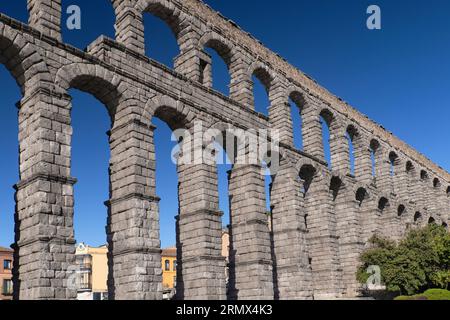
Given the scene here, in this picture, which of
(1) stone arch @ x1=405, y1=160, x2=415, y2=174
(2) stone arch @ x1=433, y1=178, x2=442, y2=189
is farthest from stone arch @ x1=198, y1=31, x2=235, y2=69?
(2) stone arch @ x1=433, y1=178, x2=442, y2=189

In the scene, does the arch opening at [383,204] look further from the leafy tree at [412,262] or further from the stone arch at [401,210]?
the leafy tree at [412,262]

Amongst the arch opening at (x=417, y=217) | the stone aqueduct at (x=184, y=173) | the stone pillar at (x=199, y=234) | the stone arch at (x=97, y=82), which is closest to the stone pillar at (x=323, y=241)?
the stone aqueduct at (x=184, y=173)

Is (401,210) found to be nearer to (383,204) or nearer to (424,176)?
(383,204)

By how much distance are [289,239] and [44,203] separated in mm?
14156

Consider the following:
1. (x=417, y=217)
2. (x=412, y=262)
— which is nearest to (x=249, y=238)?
(x=412, y=262)

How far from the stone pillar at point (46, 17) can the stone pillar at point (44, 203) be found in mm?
2467

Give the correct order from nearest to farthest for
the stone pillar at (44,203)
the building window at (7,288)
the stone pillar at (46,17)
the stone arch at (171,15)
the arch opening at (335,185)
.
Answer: the stone pillar at (44,203), the stone pillar at (46,17), the stone arch at (171,15), the arch opening at (335,185), the building window at (7,288)

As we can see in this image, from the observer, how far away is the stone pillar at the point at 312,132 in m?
31.0

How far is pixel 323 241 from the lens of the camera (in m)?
29.4

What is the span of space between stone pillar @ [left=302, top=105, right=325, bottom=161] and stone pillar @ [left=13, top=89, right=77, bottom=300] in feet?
57.1

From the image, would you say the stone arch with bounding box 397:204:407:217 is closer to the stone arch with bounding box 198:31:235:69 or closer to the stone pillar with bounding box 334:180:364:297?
the stone pillar with bounding box 334:180:364:297
